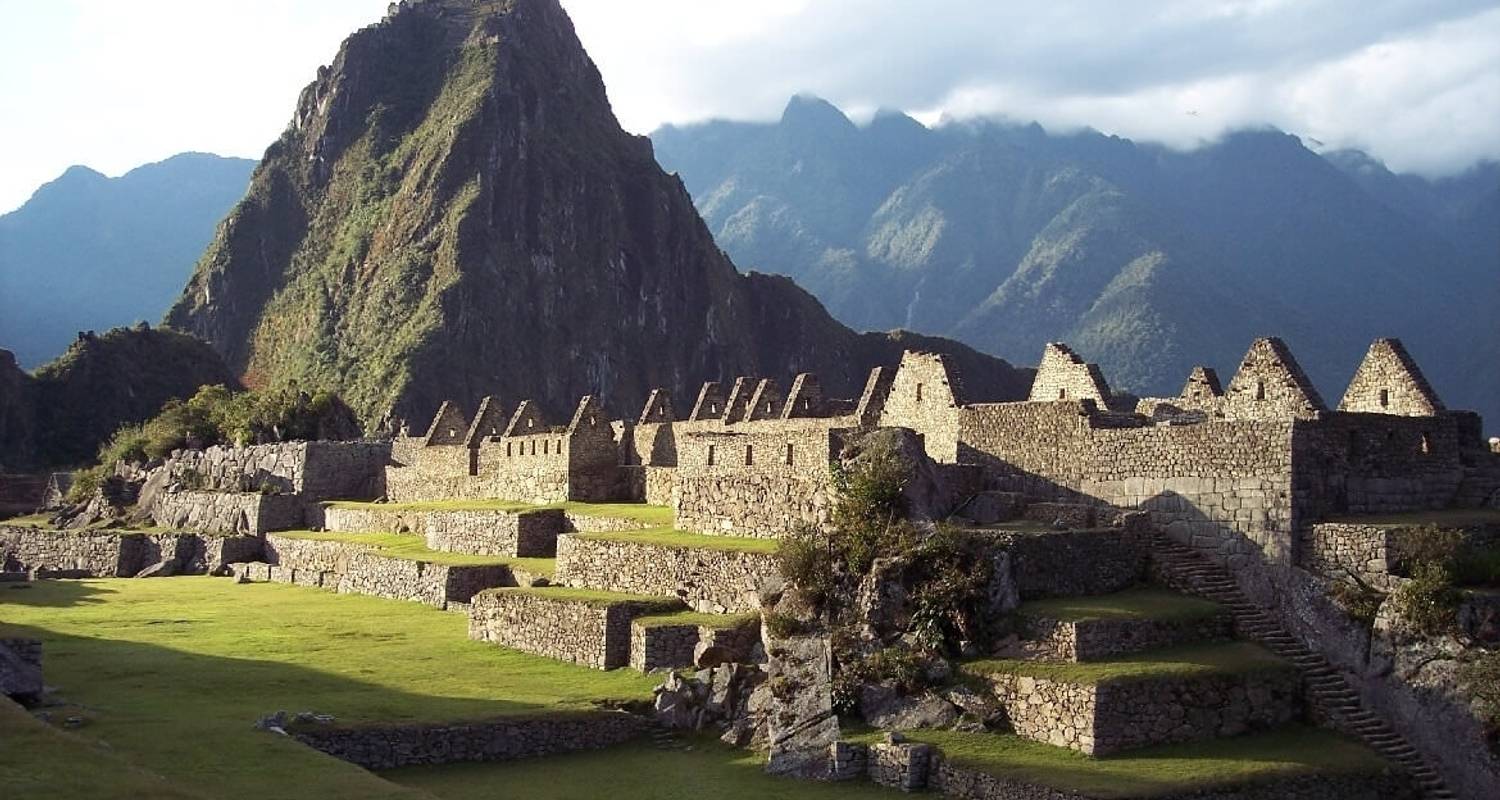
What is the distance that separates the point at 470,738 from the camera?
853 inches

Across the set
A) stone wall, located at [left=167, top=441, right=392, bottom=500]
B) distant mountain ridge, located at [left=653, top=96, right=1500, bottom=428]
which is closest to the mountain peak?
distant mountain ridge, located at [left=653, top=96, right=1500, bottom=428]

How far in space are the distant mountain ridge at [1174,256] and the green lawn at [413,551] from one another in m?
39.7

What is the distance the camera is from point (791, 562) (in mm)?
24000

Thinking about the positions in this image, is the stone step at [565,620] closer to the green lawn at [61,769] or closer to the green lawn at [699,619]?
the green lawn at [699,619]

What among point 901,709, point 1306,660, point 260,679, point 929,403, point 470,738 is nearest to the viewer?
point 901,709

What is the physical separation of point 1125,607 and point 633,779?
25.4 ft

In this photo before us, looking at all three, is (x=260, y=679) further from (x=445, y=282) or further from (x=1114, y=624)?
(x=445, y=282)

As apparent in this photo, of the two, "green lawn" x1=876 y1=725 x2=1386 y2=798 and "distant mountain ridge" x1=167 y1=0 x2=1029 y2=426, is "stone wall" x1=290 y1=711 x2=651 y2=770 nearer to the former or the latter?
"green lawn" x1=876 y1=725 x2=1386 y2=798

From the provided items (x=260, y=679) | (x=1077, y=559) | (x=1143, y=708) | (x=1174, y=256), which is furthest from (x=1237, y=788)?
(x=1174, y=256)

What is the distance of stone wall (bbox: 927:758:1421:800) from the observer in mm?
18406

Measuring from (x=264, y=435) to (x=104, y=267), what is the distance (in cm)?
14282

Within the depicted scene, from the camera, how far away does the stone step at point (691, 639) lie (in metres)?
24.4

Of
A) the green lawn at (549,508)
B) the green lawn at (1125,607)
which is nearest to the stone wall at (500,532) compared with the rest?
the green lawn at (549,508)

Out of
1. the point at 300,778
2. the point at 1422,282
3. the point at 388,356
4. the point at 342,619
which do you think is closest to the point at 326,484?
the point at 342,619
